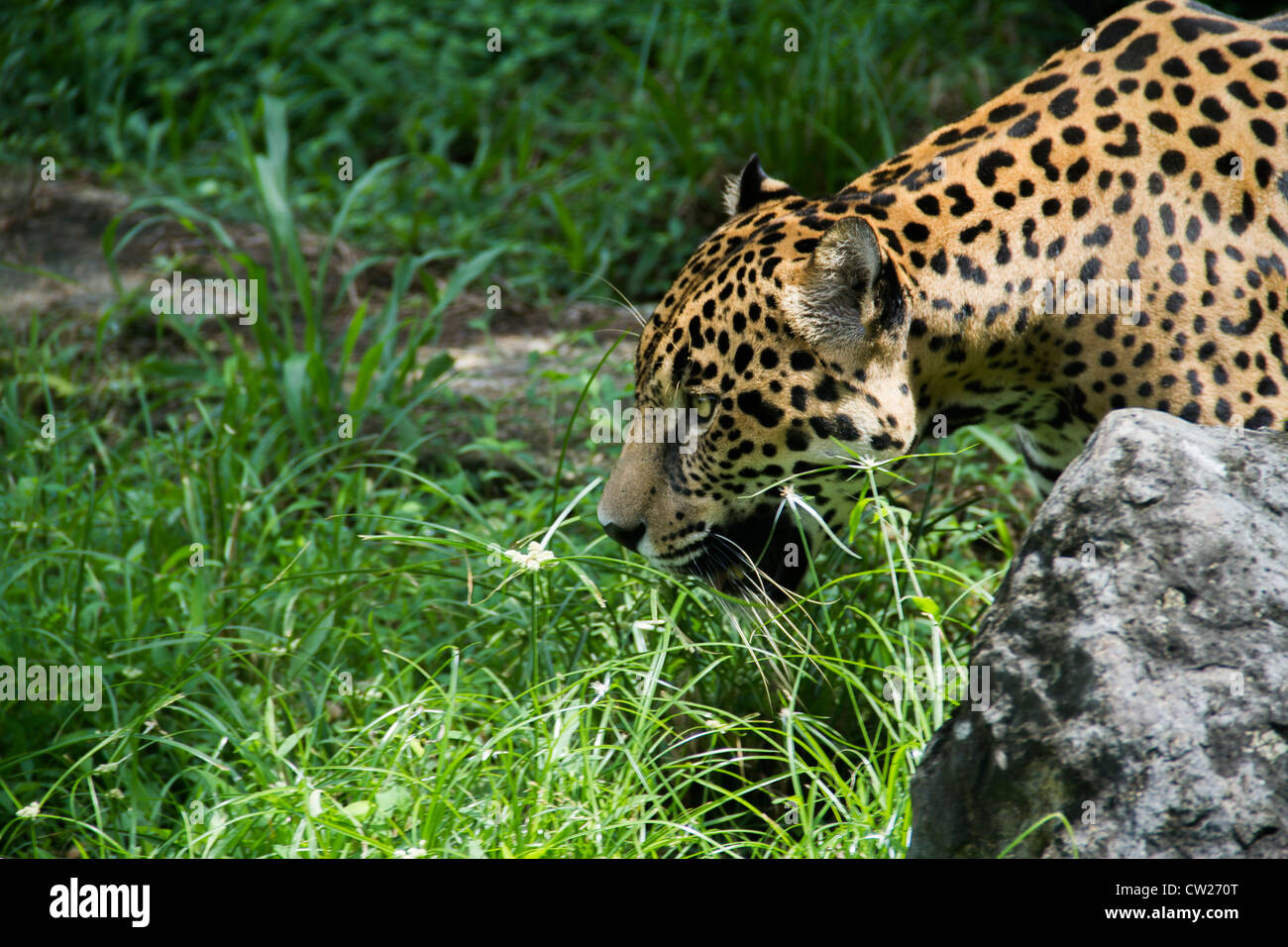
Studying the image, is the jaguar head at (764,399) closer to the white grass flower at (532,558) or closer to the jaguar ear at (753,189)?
the jaguar ear at (753,189)

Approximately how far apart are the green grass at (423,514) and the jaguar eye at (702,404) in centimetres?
49

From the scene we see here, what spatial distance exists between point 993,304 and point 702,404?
94 centimetres

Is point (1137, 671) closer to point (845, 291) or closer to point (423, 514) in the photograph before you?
point (845, 291)

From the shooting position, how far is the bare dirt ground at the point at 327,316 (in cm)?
671

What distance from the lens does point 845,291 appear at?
3.76 meters

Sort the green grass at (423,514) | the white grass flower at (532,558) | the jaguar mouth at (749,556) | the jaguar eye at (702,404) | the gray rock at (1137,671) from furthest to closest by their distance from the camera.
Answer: the jaguar mouth at (749,556) < the jaguar eye at (702,404) < the green grass at (423,514) < the white grass flower at (532,558) < the gray rock at (1137,671)

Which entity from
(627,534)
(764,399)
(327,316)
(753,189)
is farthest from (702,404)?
(327,316)

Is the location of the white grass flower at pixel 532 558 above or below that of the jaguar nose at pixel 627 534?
above

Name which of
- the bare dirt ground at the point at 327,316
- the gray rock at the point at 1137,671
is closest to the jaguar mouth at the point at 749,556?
the gray rock at the point at 1137,671

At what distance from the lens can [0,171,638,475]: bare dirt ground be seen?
671cm

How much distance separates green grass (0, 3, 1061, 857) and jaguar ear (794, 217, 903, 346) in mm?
562
